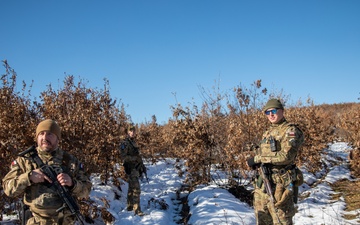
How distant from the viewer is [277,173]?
173 inches

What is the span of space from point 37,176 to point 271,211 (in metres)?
3.13

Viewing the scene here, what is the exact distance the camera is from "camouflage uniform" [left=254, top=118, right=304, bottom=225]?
4.16 meters

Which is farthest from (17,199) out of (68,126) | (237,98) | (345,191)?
(345,191)

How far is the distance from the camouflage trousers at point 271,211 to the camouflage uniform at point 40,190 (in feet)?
8.40

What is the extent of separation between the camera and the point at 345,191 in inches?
375

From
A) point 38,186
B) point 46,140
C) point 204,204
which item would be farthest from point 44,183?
point 204,204

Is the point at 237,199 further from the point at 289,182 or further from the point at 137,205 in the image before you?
the point at 289,182

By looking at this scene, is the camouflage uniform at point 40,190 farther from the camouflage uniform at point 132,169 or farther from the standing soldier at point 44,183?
the camouflage uniform at point 132,169

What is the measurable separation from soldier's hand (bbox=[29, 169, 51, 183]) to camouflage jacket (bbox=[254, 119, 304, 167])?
118 inches

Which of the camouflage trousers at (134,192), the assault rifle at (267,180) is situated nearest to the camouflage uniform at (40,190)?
the assault rifle at (267,180)

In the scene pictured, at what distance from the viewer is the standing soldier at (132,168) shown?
24.8 ft

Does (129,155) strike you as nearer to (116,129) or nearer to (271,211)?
(116,129)

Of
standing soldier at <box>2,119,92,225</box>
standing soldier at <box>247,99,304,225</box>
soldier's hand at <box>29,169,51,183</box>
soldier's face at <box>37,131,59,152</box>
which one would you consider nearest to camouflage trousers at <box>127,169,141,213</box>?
standing soldier at <box>247,99,304,225</box>

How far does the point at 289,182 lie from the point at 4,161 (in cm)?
489
